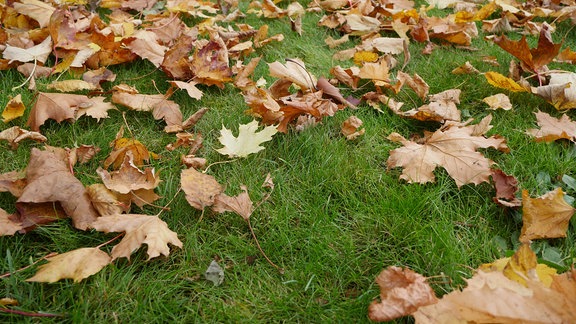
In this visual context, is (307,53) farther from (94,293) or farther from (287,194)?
(94,293)

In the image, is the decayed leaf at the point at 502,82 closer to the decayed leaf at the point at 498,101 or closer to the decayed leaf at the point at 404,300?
the decayed leaf at the point at 498,101

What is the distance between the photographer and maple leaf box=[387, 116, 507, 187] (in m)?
1.61

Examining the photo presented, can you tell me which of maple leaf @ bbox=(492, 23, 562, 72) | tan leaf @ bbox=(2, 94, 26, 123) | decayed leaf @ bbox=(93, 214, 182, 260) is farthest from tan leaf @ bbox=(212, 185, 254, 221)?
maple leaf @ bbox=(492, 23, 562, 72)

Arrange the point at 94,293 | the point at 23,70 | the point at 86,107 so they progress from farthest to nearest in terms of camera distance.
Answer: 1. the point at 23,70
2. the point at 86,107
3. the point at 94,293

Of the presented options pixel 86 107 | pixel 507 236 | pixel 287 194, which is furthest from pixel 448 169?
pixel 86 107

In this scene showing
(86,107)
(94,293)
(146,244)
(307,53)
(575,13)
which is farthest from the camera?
(575,13)

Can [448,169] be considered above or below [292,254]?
above

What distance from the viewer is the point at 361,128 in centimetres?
193

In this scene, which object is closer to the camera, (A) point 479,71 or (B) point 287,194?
(B) point 287,194

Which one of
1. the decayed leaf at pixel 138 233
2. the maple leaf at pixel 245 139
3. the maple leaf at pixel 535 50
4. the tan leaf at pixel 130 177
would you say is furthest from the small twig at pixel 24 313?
the maple leaf at pixel 535 50

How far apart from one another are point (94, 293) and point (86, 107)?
934 mm

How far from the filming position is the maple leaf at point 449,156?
5.28 ft

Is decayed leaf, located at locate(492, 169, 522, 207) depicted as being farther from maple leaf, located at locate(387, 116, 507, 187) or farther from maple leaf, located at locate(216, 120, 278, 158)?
maple leaf, located at locate(216, 120, 278, 158)

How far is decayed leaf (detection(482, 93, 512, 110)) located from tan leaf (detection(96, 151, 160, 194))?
1460 mm
